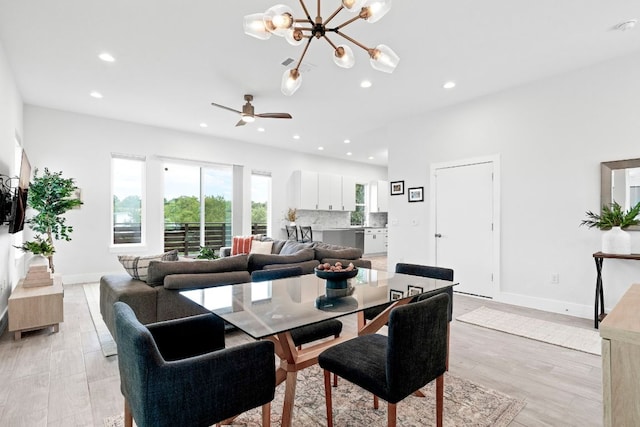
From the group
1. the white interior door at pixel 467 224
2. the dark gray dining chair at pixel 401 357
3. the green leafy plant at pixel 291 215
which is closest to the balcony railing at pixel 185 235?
the green leafy plant at pixel 291 215

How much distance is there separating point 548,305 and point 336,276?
3427 mm

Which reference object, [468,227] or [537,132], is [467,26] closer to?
[537,132]

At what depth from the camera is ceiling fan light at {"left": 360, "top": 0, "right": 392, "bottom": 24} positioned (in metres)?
1.90

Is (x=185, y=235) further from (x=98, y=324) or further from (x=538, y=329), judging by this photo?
(x=538, y=329)

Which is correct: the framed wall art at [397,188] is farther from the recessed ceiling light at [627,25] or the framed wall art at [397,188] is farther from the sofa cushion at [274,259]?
the recessed ceiling light at [627,25]

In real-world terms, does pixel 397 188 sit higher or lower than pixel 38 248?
higher

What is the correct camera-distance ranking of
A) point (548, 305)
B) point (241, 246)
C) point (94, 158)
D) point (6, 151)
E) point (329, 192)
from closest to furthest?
point (6, 151) → point (548, 305) → point (94, 158) → point (241, 246) → point (329, 192)

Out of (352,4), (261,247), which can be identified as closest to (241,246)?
(261,247)

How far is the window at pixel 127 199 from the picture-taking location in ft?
19.8

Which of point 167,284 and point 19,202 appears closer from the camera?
point 167,284

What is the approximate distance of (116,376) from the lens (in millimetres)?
2443

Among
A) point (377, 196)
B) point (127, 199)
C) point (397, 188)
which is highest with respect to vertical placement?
point (377, 196)

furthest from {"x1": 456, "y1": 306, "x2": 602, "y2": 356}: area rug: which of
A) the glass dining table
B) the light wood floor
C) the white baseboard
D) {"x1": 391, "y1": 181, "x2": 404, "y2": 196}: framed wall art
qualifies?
{"x1": 391, "y1": 181, "x2": 404, "y2": 196}: framed wall art

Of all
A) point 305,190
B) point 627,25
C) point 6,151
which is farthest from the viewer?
point 305,190
